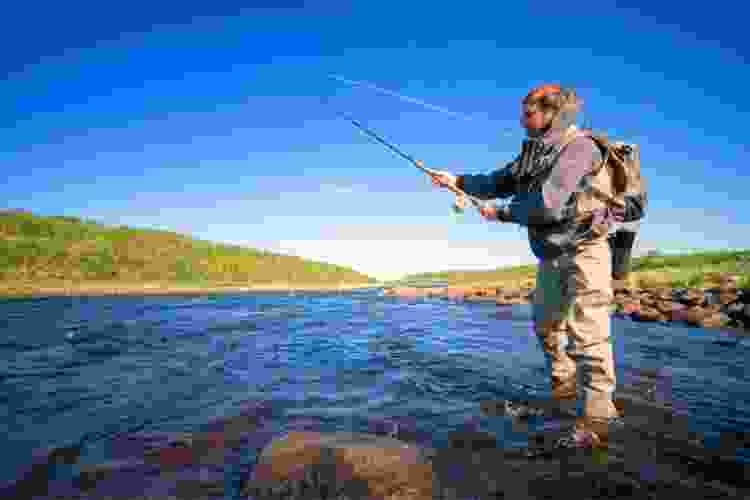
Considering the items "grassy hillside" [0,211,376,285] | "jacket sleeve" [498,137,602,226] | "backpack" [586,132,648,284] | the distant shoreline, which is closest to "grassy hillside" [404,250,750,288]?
"backpack" [586,132,648,284]

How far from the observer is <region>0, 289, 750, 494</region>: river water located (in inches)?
121

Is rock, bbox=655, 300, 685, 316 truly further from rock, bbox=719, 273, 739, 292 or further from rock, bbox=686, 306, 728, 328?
rock, bbox=719, 273, 739, 292

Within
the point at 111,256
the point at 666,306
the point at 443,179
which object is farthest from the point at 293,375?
the point at 111,256

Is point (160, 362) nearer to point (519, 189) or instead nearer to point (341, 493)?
point (341, 493)

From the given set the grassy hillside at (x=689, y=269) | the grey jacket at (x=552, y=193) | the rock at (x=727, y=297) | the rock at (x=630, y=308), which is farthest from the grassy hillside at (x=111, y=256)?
the rock at (x=727, y=297)

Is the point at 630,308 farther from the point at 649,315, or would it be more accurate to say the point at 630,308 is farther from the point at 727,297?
the point at 727,297

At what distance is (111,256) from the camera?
22531 millimetres

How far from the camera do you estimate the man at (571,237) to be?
9.84ft

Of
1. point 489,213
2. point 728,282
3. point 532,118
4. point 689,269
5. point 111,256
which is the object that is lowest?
point 728,282

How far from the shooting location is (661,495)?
2072 mm

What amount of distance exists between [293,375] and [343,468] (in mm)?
2514

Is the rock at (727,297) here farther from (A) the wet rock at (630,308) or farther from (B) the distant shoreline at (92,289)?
(B) the distant shoreline at (92,289)

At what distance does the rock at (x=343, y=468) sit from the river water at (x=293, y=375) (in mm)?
500

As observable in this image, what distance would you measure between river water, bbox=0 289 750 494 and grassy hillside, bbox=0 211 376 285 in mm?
13398
